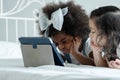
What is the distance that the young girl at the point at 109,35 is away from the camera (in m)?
0.98

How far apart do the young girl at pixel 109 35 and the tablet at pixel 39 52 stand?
0.55 ft

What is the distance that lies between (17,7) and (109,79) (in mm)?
1696

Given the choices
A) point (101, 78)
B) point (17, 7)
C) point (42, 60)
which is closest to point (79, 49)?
point (42, 60)

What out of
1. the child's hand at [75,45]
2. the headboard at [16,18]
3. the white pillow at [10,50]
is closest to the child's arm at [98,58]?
the child's hand at [75,45]

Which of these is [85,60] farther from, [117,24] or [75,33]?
[117,24]

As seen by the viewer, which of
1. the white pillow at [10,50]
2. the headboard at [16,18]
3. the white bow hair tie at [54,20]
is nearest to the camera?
the white bow hair tie at [54,20]

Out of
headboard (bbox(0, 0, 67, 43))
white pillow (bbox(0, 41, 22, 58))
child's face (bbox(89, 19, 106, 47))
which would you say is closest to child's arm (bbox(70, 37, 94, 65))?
child's face (bbox(89, 19, 106, 47))

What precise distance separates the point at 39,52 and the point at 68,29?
357 mm

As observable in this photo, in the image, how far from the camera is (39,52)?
2.94 feet

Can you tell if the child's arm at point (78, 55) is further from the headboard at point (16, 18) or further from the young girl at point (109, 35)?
the headboard at point (16, 18)

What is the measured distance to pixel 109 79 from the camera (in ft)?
1.56

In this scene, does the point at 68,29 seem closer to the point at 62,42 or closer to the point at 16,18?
the point at 62,42

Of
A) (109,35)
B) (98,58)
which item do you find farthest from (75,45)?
(109,35)

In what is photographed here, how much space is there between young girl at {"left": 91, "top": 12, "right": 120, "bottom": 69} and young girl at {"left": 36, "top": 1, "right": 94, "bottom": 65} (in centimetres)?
20
